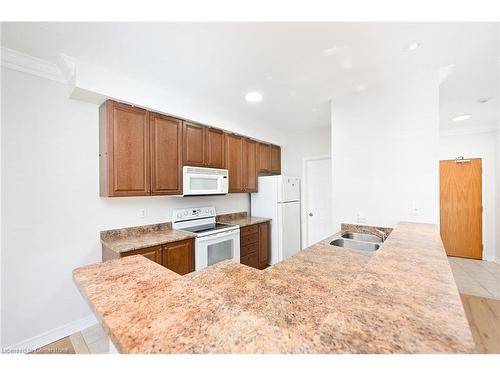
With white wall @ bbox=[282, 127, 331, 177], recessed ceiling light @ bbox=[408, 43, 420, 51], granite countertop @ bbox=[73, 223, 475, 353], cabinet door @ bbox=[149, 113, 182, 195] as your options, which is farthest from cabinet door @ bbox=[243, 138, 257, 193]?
granite countertop @ bbox=[73, 223, 475, 353]

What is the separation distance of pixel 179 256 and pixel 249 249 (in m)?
1.25

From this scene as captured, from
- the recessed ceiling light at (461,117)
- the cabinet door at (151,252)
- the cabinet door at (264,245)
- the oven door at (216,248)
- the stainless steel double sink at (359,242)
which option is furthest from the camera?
the cabinet door at (264,245)

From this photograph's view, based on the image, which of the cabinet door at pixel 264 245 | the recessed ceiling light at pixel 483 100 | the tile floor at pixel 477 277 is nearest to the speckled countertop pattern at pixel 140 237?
the cabinet door at pixel 264 245

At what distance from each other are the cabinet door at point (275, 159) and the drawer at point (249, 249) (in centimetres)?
151

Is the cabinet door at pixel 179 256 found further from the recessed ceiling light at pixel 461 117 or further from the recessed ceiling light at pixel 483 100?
the recessed ceiling light at pixel 461 117

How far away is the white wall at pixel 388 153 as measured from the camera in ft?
6.66

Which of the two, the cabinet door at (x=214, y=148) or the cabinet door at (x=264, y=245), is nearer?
the cabinet door at (x=214, y=148)

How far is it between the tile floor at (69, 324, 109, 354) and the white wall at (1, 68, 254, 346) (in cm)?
18

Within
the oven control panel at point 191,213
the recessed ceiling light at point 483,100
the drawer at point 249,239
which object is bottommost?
the drawer at point 249,239

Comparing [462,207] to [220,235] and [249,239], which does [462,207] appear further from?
[220,235]

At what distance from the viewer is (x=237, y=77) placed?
2.13 meters

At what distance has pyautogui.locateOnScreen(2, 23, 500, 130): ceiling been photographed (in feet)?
4.79

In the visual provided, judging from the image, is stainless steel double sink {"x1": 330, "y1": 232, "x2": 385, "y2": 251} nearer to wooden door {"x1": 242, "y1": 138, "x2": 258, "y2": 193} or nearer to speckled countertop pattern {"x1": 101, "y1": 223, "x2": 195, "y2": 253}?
speckled countertop pattern {"x1": 101, "y1": 223, "x2": 195, "y2": 253}
